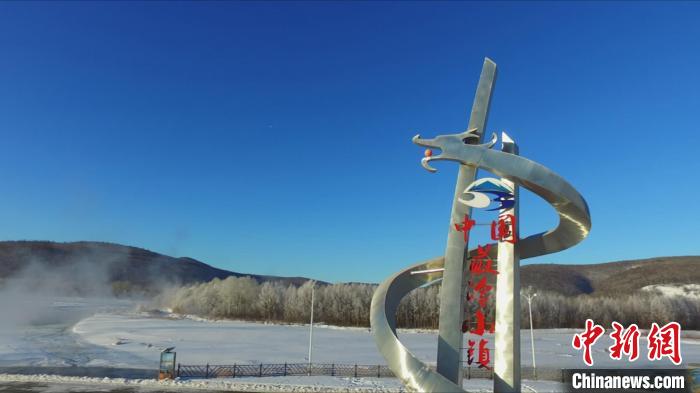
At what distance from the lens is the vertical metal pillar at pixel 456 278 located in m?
17.3

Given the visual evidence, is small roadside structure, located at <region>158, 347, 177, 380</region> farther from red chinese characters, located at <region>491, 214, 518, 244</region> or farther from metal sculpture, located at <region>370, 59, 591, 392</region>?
red chinese characters, located at <region>491, 214, 518, 244</region>

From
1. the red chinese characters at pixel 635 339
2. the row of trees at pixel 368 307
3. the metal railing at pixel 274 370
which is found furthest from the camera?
the row of trees at pixel 368 307

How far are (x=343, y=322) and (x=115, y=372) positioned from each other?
64759 millimetres

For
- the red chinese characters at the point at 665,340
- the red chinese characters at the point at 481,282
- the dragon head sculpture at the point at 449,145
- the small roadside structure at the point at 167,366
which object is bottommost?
the small roadside structure at the point at 167,366

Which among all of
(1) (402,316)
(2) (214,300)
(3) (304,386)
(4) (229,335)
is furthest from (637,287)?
(3) (304,386)

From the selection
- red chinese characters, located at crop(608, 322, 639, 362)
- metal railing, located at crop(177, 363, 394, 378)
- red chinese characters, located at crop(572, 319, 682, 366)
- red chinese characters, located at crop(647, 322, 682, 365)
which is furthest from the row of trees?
red chinese characters, located at crop(608, 322, 639, 362)

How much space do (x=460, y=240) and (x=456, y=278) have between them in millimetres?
1473

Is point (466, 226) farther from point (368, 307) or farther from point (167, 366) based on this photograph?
point (368, 307)

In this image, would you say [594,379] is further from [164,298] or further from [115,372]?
[164,298]

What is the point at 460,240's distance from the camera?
18078 mm

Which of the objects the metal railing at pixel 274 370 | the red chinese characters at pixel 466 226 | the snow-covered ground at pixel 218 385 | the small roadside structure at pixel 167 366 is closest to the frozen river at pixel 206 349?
the metal railing at pixel 274 370

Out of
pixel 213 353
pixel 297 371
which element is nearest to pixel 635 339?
pixel 297 371

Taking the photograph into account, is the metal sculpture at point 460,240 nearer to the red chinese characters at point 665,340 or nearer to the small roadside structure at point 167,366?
the red chinese characters at point 665,340

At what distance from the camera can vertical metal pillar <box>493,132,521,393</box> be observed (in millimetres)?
16875
